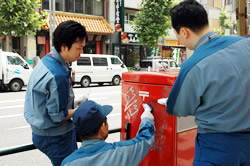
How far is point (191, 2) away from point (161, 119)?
0.95 m

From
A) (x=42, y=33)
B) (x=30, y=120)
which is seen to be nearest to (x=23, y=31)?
(x=42, y=33)

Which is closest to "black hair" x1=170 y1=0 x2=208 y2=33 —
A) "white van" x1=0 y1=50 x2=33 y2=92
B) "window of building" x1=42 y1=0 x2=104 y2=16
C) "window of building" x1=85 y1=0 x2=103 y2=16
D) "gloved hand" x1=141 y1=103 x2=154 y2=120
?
"gloved hand" x1=141 y1=103 x2=154 y2=120

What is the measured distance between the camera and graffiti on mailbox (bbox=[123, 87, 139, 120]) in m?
2.28

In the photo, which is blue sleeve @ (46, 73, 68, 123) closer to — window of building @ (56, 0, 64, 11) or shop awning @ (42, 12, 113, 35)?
shop awning @ (42, 12, 113, 35)

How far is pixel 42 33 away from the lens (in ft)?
57.3

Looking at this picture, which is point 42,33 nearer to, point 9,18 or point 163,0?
point 9,18

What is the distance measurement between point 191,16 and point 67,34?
87cm

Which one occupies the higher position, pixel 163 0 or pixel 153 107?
pixel 163 0

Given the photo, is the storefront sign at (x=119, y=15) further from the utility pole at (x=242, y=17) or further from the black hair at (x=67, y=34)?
the black hair at (x=67, y=34)

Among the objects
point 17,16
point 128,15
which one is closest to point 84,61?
point 17,16

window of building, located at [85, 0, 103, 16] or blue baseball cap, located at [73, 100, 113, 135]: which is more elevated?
window of building, located at [85, 0, 103, 16]

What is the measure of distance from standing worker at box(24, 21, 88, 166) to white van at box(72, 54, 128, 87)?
37.1 ft

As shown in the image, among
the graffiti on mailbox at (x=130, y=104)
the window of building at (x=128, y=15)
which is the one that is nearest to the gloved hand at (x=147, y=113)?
the graffiti on mailbox at (x=130, y=104)

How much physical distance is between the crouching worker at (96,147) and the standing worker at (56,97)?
30cm
